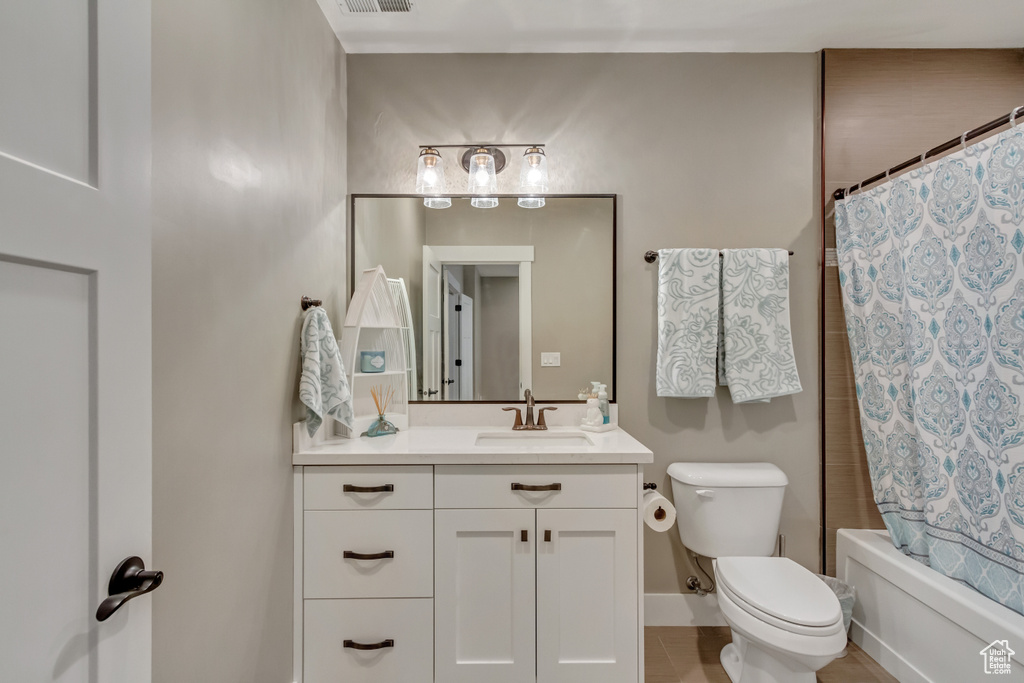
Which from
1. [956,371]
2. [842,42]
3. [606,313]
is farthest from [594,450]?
[842,42]

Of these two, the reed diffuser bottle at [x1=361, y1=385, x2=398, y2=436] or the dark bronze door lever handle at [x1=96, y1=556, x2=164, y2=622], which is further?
the reed diffuser bottle at [x1=361, y1=385, x2=398, y2=436]

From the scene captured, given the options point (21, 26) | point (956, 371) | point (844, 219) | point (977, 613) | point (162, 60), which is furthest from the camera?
point (844, 219)

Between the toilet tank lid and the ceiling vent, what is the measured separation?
6.84 ft

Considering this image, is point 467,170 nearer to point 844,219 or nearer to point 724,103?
point 724,103

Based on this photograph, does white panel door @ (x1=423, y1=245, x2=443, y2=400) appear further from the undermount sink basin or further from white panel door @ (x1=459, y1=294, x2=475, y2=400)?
the undermount sink basin

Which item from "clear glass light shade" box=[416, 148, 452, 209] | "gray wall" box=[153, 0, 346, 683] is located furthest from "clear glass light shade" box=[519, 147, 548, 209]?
"gray wall" box=[153, 0, 346, 683]

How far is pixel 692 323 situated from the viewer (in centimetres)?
211

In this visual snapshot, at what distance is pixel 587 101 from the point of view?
7.27ft

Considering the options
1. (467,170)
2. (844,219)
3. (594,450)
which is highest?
(467,170)

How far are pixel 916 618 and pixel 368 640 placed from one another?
6.16ft

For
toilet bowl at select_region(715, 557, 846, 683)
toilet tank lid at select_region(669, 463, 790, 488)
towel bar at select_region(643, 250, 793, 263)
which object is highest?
towel bar at select_region(643, 250, 793, 263)

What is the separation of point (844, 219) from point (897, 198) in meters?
0.26

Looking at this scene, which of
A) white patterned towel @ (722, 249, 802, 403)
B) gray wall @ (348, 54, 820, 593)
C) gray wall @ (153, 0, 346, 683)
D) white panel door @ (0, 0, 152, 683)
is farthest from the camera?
gray wall @ (348, 54, 820, 593)

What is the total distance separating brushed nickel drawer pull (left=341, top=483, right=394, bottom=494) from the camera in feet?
5.36
